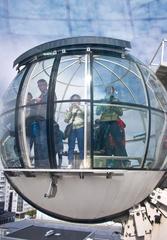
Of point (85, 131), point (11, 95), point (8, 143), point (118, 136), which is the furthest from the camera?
point (11, 95)

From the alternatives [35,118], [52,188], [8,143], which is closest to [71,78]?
[35,118]

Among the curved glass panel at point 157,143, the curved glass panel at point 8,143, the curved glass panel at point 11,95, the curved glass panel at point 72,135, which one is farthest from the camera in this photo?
the curved glass panel at point 11,95

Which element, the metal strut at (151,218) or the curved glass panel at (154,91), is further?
the curved glass panel at (154,91)

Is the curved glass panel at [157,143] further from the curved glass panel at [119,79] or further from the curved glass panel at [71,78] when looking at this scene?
the curved glass panel at [71,78]

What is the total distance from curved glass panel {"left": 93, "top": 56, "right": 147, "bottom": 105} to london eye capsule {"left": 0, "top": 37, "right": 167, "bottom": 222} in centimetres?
2

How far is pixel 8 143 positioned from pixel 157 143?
258 centimetres

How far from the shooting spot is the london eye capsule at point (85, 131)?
627 cm

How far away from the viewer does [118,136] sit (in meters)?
6.39

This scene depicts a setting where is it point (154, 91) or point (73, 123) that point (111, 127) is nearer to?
point (73, 123)

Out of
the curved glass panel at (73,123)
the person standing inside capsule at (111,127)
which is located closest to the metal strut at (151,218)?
the person standing inside capsule at (111,127)

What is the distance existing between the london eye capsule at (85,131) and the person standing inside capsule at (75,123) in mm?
16

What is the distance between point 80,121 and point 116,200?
55.4 inches

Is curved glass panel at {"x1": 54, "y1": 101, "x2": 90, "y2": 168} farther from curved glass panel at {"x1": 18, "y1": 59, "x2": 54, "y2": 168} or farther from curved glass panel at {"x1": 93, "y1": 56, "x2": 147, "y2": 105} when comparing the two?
curved glass panel at {"x1": 93, "y1": 56, "x2": 147, "y2": 105}

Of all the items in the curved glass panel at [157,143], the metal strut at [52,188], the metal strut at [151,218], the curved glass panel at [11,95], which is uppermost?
the curved glass panel at [11,95]
